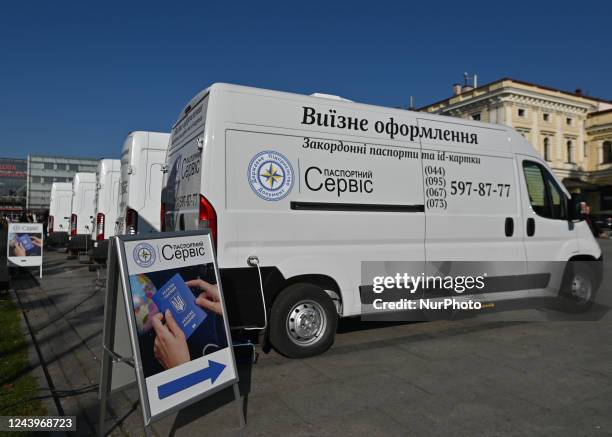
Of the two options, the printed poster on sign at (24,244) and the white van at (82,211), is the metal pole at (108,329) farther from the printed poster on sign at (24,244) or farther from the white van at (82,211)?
the white van at (82,211)

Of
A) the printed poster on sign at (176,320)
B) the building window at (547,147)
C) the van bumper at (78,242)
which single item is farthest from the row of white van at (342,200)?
the building window at (547,147)

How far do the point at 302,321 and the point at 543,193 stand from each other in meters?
4.10

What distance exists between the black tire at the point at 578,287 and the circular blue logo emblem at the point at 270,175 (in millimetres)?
4539

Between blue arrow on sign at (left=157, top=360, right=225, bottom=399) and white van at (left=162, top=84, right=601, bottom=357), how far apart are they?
122 cm

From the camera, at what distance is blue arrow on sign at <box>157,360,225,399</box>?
3.18 metres

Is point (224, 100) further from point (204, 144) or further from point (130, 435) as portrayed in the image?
point (130, 435)

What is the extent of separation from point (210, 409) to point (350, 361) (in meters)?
1.68

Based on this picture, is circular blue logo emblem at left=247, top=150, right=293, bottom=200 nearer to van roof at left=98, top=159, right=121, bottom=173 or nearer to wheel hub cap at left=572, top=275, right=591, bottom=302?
wheel hub cap at left=572, top=275, right=591, bottom=302

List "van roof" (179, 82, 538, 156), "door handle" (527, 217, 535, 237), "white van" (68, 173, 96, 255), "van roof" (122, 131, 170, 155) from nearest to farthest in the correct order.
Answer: "van roof" (179, 82, 538, 156) → "door handle" (527, 217, 535, 237) → "van roof" (122, 131, 170, 155) → "white van" (68, 173, 96, 255)

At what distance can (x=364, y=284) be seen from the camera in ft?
17.8

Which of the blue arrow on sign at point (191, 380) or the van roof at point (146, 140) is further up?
the van roof at point (146, 140)

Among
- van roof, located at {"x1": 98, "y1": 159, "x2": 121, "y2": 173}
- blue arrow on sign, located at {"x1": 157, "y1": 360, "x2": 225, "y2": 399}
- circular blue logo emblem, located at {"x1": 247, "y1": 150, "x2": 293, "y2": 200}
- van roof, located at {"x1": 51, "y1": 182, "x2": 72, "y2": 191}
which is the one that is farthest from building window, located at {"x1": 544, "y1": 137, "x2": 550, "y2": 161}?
blue arrow on sign, located at {"x1": 157, "y1": 360, "x2": 225, "y2": 399}

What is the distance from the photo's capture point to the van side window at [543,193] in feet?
22.6

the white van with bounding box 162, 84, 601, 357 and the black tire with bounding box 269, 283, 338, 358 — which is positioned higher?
the white van with bounding box 162, 84, 601, 357
